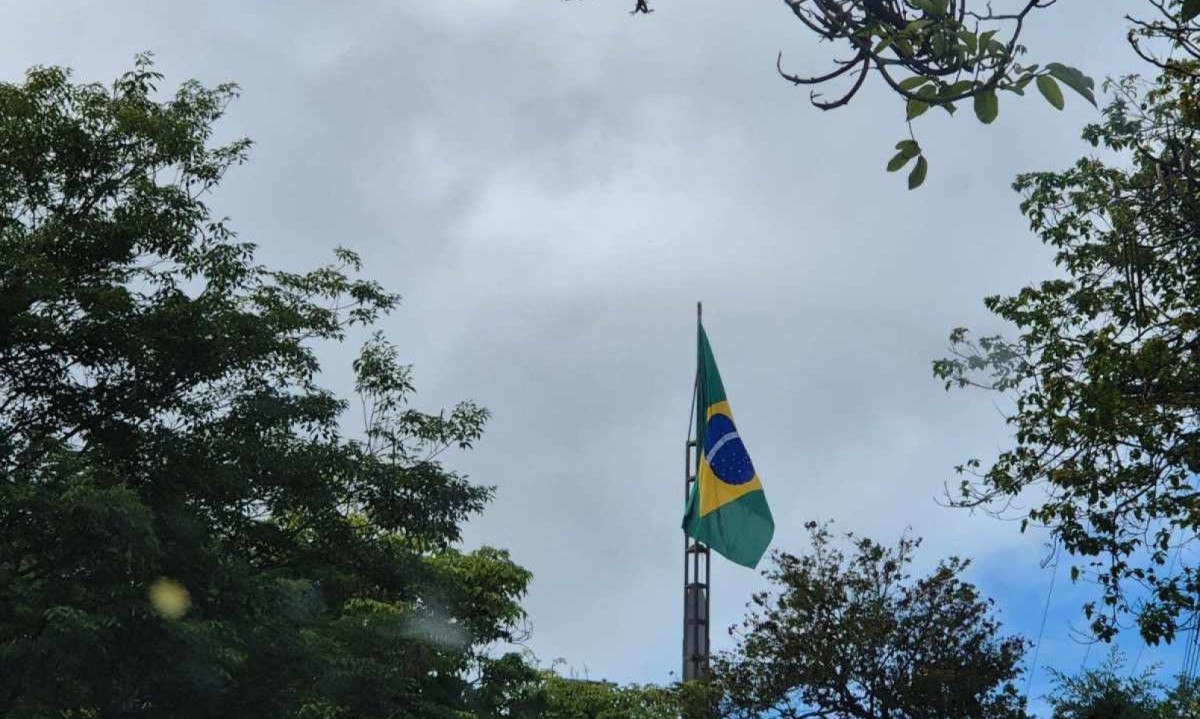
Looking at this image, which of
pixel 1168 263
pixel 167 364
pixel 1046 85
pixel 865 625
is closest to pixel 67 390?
pixel 167 364

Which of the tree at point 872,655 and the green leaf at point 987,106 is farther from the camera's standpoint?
the tree at point 872,655

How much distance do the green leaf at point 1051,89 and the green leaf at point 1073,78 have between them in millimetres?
34

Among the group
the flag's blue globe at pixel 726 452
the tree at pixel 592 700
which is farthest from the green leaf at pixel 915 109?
the tree at pixel 592 700

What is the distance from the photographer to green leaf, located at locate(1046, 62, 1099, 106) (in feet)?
10.9

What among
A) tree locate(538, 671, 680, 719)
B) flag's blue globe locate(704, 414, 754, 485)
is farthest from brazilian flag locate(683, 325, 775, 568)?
tree locate(538, 671, 680, 719)

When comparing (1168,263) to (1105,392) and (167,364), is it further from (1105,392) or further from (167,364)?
(167,364)

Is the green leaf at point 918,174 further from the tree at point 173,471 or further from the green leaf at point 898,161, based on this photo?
the tree at point 173,471

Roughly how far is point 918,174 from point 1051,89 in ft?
1.73

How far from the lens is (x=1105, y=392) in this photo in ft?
42.4

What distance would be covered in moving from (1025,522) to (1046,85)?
36.9 feet

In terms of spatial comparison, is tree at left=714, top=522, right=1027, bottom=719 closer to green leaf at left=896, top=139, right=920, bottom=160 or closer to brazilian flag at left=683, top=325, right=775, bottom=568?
brazilian flag at left=683, top=325, right=775, bottom=568

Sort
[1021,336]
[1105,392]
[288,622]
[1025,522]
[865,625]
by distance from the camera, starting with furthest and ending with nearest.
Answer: [865,625]
[288,622]
[1021,336]
[1025,522]
[1105,392]

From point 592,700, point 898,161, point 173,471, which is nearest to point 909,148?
point 898,161

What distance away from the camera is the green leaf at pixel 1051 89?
339 centimetres
